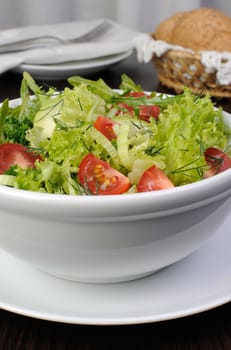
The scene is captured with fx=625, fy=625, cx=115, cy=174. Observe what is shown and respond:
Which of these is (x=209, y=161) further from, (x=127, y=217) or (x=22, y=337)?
(x=22, y=337)

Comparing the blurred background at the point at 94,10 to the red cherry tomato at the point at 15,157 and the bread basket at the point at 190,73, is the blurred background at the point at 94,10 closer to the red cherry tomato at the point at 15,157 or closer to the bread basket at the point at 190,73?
the bread basket at the point at 190,73

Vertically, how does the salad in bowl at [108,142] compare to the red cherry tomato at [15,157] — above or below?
above

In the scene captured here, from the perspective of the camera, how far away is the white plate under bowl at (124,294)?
0.73 meters

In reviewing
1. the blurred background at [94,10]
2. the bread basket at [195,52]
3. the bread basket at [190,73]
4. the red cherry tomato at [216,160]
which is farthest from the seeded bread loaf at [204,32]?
the blurred background at [94,10]

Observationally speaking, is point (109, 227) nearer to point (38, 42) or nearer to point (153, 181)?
point (153, 181)

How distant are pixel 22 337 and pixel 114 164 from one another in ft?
0.82

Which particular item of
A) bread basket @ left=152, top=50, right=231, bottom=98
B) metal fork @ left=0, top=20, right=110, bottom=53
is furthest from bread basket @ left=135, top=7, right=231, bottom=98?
metal fork @ left=0, top=20, right=110, bottom=53

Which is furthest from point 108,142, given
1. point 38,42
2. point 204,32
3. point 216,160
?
point 38,42

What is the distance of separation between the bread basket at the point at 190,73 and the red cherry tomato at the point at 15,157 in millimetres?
867

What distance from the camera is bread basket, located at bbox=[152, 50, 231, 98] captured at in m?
1.64

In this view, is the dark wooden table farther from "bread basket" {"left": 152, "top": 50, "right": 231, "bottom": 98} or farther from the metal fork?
the metal fork

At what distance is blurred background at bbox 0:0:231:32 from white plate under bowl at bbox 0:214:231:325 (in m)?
2.47

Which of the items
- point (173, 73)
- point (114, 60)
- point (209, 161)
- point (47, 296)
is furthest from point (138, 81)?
point (47, 296)

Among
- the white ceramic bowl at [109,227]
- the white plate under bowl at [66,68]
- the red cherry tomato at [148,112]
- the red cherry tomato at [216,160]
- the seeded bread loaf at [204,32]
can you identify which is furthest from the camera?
the white plate under bowl at [66,68]
